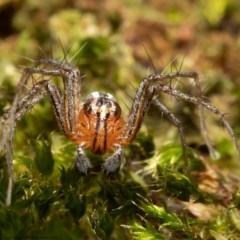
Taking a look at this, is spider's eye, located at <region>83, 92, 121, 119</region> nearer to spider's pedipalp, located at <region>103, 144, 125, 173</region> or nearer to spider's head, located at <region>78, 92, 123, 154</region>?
spider's head, located at <region>78, 92, 123, 154</region>

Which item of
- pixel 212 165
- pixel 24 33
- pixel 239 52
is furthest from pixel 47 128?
pixel 239 52

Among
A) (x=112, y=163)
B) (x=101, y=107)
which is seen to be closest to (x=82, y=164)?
(x=112, y=163)

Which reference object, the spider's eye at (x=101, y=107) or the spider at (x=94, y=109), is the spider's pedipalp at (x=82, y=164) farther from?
the spider's eye at (x=101, y=107)

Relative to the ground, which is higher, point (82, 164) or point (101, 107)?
point (101, 107)

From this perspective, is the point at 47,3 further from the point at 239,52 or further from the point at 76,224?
the point at 76,224

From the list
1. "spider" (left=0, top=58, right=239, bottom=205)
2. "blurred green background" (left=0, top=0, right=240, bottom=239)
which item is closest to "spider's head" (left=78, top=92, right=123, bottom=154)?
"spider" (left=0, top=58, right=239, bottom=205)

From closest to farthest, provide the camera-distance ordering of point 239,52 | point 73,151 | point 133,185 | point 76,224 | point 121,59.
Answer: point 76,224
point 133,185
point 73,151
point 121,59
point 239,52

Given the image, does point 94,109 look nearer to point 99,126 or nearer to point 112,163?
point 99,126
